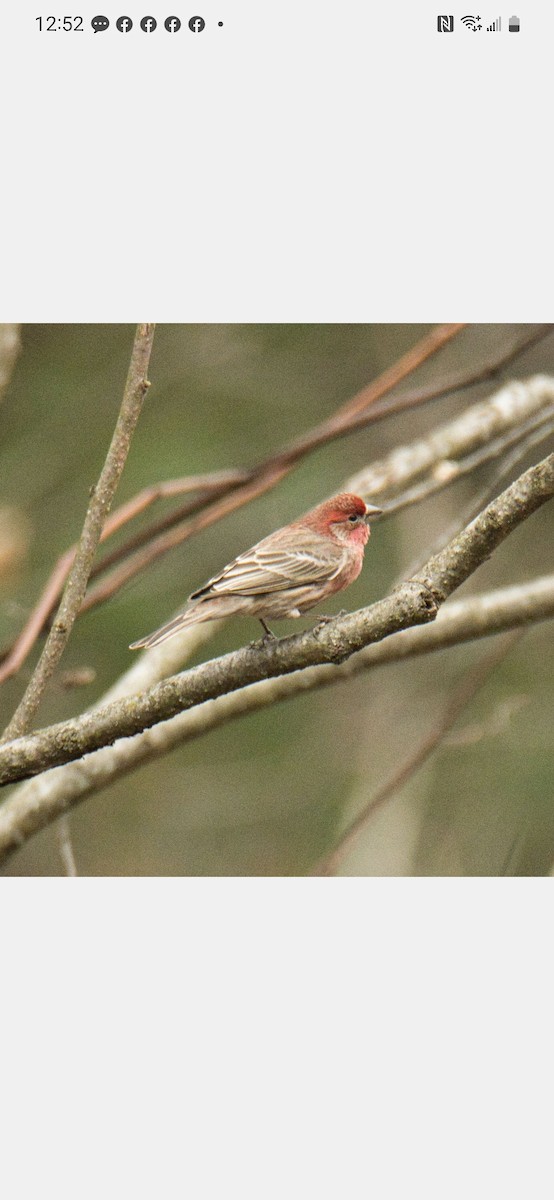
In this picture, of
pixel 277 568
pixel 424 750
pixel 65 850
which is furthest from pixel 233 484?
pixel 65 850

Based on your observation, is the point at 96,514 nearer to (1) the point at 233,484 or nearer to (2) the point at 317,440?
(1) the point at 233,484

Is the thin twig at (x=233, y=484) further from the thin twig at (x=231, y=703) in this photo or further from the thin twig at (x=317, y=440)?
the thin twig at (x=231, y=703)

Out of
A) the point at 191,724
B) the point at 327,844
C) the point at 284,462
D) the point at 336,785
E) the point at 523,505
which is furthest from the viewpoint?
the point at 336,785

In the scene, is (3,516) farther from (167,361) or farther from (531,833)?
(531,833)

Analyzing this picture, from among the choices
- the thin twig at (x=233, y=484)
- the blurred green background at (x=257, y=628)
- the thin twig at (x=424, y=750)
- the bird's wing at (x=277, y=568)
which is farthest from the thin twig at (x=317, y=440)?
the thin twig at (x=424, y=750)

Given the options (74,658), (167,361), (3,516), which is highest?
(167,361)

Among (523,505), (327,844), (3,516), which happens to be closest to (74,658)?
(3,516)

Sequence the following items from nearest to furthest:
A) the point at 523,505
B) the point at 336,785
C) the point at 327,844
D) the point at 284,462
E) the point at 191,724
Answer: the point at 523,505 < the point at 191,724 < the point at 284,462 < the point at 327,844 < the point at 336,785
